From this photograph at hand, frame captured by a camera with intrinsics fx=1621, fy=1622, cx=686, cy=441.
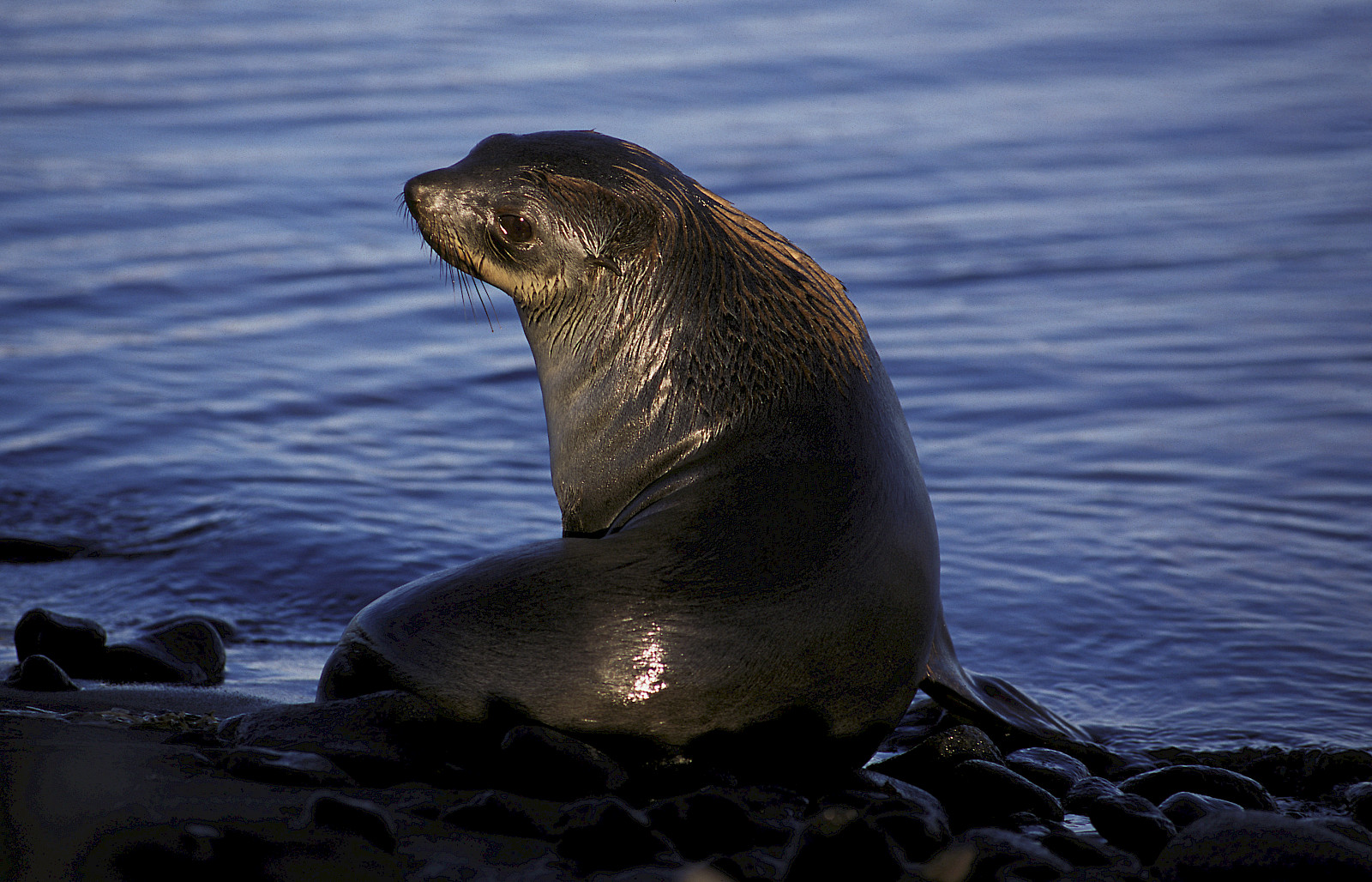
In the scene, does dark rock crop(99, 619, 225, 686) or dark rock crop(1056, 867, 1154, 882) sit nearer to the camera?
dark rock crop(1056, 867, 1154, 882)

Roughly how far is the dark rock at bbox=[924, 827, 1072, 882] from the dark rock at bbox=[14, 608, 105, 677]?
273 cm

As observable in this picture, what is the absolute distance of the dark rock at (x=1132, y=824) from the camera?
383 centimetres

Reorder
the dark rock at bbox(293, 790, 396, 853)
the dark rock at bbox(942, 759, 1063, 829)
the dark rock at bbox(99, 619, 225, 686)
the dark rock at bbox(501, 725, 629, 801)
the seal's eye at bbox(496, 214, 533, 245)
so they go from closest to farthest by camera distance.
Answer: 1. the dark rock at bbox(293, 790, 396, 853)
2. the dark rock at bbox(501, 725, 629, 801)
3. the dark rock at bbox(942, 759, 1063, 829)
4. the seal's eye at bbox(496, 214, 533, 245)
5. the dark rock at bbox(99, 619, 225, 686)

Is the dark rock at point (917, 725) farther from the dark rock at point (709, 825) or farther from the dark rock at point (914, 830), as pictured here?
the dark rock at point (709, 825)

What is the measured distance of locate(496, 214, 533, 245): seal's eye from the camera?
487 cm

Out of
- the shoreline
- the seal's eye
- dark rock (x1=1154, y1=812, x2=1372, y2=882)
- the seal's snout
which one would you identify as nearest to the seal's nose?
the seal's snout

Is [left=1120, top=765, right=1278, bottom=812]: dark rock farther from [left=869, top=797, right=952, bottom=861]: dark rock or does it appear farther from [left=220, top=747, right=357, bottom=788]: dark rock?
[left=220, top=747, right=357, bottom=788]: dark rock

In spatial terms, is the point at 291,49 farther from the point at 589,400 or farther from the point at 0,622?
the point at 589,400

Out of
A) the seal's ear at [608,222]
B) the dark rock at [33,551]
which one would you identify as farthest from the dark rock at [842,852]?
the dark rock at [33,551]

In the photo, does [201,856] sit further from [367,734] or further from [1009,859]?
[1009,859]

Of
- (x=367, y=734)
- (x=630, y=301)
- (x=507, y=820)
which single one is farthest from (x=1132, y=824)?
(x=630, y=301)

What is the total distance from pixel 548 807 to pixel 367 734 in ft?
1.76

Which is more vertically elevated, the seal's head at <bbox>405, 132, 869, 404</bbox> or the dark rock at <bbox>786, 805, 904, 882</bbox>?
the seal's head at <bbox>405, 132, 869, 404</bbox>

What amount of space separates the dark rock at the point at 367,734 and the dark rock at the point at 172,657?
100 cm
